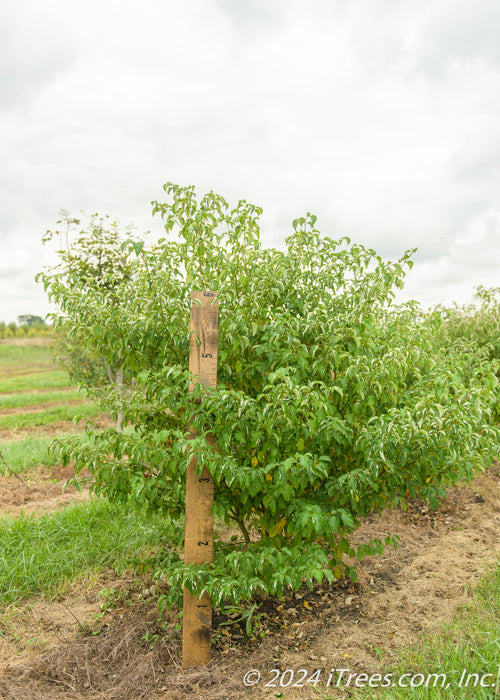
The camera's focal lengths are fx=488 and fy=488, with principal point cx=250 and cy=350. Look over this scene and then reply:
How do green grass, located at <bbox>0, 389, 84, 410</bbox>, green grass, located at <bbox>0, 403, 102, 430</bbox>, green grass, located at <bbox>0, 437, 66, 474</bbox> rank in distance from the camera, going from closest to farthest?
green grass, located at <bbox>0, 437, 66, 474</bbox>, green grass, located at <bbox>0, 403, 102, 430</bbox>, green grass, located at <bbox>0, 389, 84, 410</bbox>

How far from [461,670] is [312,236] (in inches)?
103

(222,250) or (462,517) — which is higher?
(222,250)

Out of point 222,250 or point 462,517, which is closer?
point 222,250

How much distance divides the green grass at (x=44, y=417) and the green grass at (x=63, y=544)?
6.98 meters

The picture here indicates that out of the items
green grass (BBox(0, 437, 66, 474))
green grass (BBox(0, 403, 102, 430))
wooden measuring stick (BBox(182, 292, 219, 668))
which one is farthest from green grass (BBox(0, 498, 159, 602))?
green grass (BBox(0, 403, 102, 430))

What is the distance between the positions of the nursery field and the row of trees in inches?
19.3

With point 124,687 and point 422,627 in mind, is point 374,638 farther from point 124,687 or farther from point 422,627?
point 124,687

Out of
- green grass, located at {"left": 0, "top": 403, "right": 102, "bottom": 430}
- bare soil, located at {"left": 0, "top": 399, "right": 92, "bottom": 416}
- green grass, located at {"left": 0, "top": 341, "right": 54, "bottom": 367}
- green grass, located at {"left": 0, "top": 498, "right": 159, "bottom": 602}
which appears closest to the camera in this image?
green grass, located at {"left": 0, "top": 498, "right": 159, "bottom": 602}

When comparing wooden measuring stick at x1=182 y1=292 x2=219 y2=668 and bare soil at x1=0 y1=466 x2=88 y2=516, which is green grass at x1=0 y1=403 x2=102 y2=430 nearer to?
bare soil at x1=0 y1=466 x2=88 y2=516

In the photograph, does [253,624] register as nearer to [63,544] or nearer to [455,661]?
[455,661]

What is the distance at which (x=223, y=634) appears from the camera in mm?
3482

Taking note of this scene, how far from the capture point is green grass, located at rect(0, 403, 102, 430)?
40.3ft

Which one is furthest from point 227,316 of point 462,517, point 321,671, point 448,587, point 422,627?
point 462,517

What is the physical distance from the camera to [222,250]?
3.20 metres
